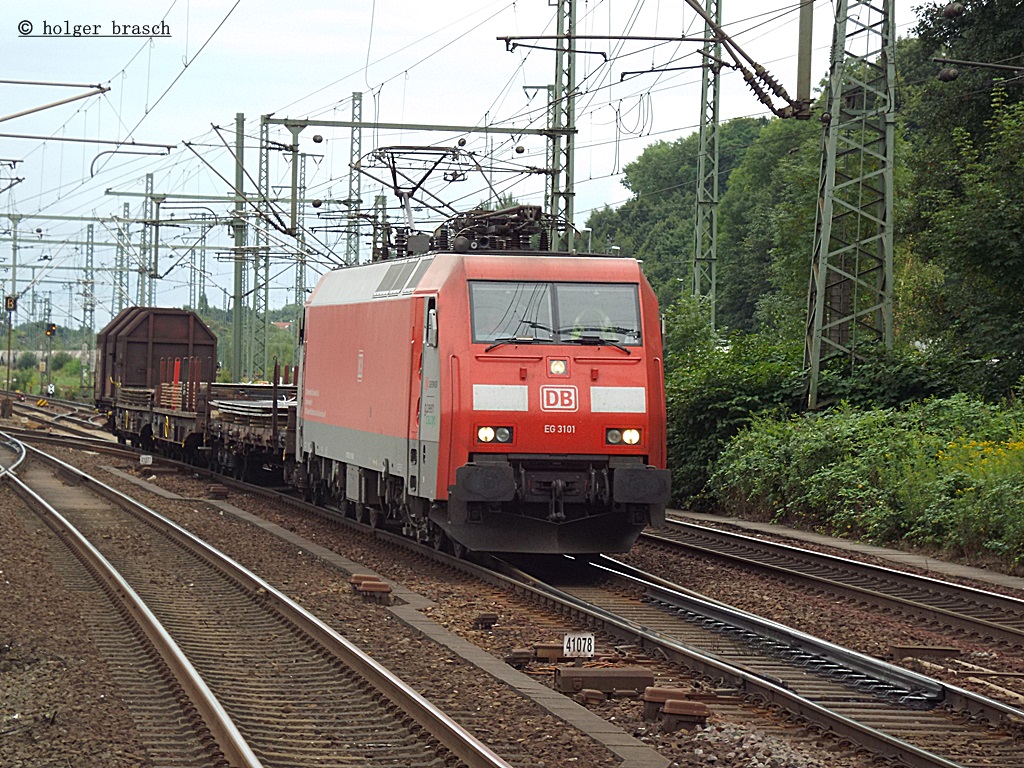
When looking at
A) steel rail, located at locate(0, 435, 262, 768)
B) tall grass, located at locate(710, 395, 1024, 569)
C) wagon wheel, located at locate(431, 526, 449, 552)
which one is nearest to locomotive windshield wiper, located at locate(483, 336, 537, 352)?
wagon wheel, located at locate(431, 526, 449, 552)

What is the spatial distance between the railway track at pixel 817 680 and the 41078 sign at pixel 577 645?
1.77 feet

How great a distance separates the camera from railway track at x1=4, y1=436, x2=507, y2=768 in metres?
7.67

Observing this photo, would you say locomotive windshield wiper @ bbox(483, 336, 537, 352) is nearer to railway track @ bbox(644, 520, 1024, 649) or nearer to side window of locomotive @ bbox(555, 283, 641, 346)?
side window of locomotive @ bbox(555, 283, 641, 346)

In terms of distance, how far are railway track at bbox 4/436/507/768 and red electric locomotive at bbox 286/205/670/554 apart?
2273 mm

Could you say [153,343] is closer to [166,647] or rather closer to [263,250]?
[263,250]

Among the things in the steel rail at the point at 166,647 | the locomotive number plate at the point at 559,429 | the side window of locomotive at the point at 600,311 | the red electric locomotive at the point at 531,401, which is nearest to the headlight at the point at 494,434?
the red electric locomotive at the point at 531,401

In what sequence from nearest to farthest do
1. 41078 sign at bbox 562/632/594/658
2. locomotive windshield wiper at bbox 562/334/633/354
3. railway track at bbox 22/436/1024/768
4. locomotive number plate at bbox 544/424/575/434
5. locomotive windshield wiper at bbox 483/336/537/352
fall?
railway track at bbox 22/436/1024/768
41078 sign at bbox 562/632/594/658
locomotive number plate at bbox 544/424/575/434
locomotive windshield wiper at bbox 483/336/537/352
locomotive windshield wiper at bbox 562/334/633/354

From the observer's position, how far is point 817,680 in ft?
31.7

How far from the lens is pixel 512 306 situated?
14688 mm

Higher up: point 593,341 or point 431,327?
point 431,327

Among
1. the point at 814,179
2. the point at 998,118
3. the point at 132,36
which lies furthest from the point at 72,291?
the point at 998,118

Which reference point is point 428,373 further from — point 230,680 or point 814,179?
point 814,179

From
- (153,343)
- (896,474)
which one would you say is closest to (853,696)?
(896,474)

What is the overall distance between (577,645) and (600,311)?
5413 mm
